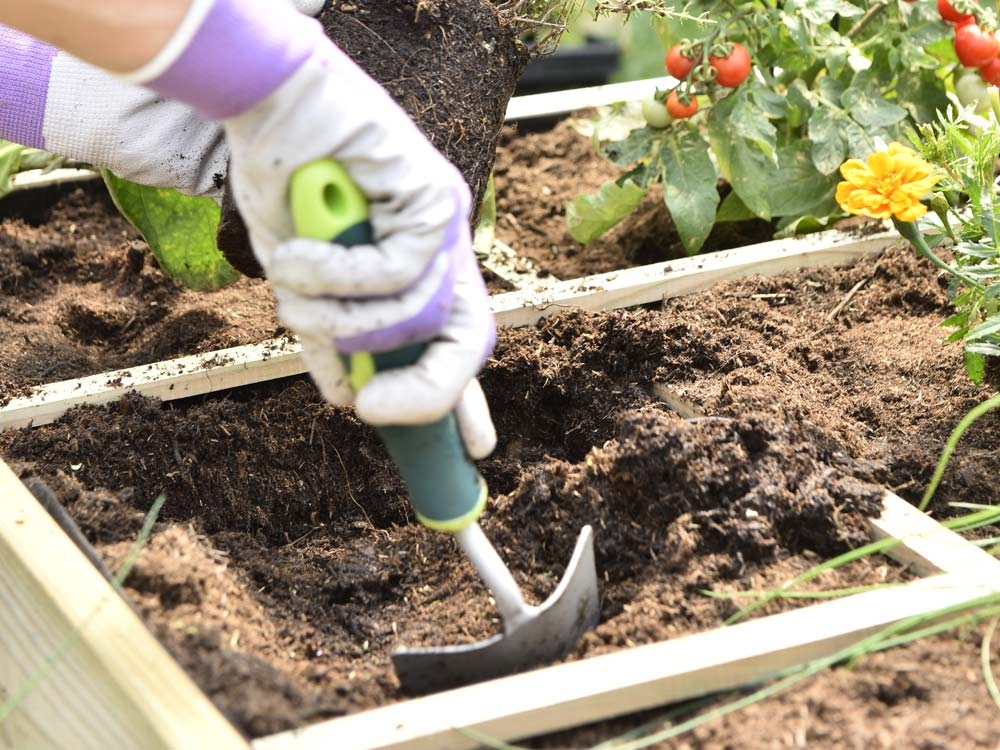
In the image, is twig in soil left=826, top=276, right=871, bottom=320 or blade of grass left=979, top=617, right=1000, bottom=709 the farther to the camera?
twig in soil left=826, top=276, right=871, bottom=320

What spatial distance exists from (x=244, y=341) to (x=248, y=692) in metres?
0.89

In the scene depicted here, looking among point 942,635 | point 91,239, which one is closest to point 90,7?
point 942,635

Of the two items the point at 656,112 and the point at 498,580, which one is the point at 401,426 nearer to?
the point at 498,580

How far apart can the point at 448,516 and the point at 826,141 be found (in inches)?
51.2

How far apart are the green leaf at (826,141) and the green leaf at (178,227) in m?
1.11

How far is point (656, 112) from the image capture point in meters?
2.13

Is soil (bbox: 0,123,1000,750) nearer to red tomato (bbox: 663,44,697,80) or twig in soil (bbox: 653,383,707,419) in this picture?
twig in soil (bbox: 653,383,707,419)

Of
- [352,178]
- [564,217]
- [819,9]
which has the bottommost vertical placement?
[564,217]

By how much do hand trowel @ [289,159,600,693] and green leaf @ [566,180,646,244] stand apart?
1037mm

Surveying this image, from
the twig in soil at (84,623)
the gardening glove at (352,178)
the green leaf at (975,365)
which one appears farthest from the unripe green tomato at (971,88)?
the twig in soil at (84,623)

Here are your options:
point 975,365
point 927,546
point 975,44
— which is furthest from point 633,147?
point 927,546

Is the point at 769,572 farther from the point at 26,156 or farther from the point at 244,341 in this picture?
the point at 26,156

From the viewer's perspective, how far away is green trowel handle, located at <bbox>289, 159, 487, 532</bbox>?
3.18ft

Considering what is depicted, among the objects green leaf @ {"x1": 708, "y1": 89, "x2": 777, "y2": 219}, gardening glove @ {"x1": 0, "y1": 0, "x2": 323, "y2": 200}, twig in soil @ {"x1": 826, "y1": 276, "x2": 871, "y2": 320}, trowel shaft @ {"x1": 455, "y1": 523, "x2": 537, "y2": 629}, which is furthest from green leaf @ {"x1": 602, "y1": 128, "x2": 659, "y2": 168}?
trowel shaft @ {"x1": 455, "y1": 523, "x2": 537, "y2": 629}
